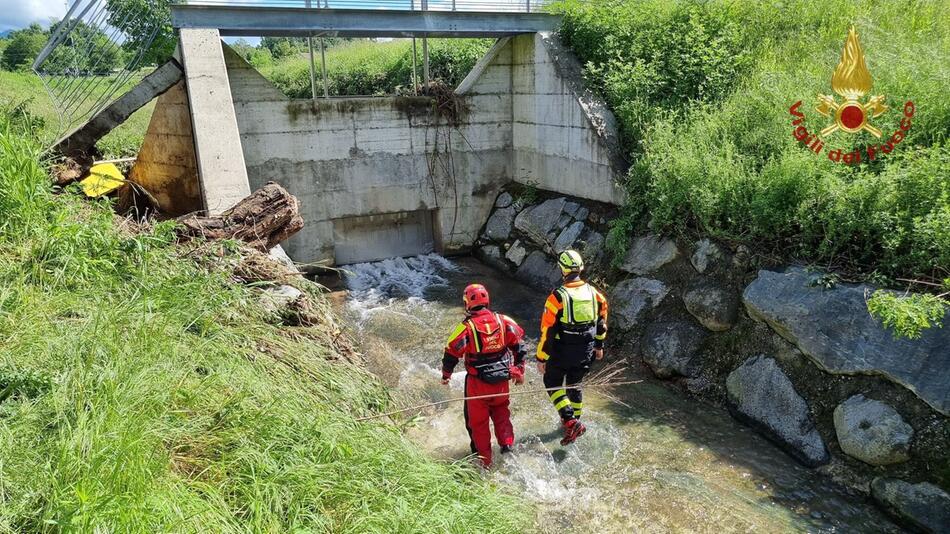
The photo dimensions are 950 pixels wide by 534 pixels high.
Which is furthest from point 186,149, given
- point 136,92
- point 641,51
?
point 641,51

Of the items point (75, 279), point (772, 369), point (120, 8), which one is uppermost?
point (120, 8)

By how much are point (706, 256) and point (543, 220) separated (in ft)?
12.0

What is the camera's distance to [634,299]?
25.0ft

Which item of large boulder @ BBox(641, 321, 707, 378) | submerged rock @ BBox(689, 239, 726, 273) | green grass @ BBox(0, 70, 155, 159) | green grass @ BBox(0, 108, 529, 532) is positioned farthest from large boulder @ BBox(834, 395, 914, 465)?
green grass @ BBox(0, 70, 155, 159)

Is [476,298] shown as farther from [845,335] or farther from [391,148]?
[391,148]

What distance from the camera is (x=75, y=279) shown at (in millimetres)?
4590

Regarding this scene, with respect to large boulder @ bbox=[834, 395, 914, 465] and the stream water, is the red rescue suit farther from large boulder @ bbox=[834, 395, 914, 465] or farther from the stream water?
large boulder @ bbox=[834, 395, 914, 465]

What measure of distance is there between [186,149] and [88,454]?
24.9 feet

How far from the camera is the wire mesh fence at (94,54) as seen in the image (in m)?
8.42

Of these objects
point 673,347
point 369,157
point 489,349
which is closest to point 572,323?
point 489,349

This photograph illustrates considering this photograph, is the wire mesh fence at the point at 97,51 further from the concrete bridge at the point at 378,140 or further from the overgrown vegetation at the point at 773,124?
the overgrown vegetation at the point at 773,124

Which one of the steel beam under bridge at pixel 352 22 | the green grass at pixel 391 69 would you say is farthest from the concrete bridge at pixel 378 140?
the green grass at pixel 391 69

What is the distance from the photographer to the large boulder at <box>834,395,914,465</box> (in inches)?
189

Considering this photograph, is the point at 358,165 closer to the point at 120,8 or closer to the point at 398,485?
the point at 120,8
